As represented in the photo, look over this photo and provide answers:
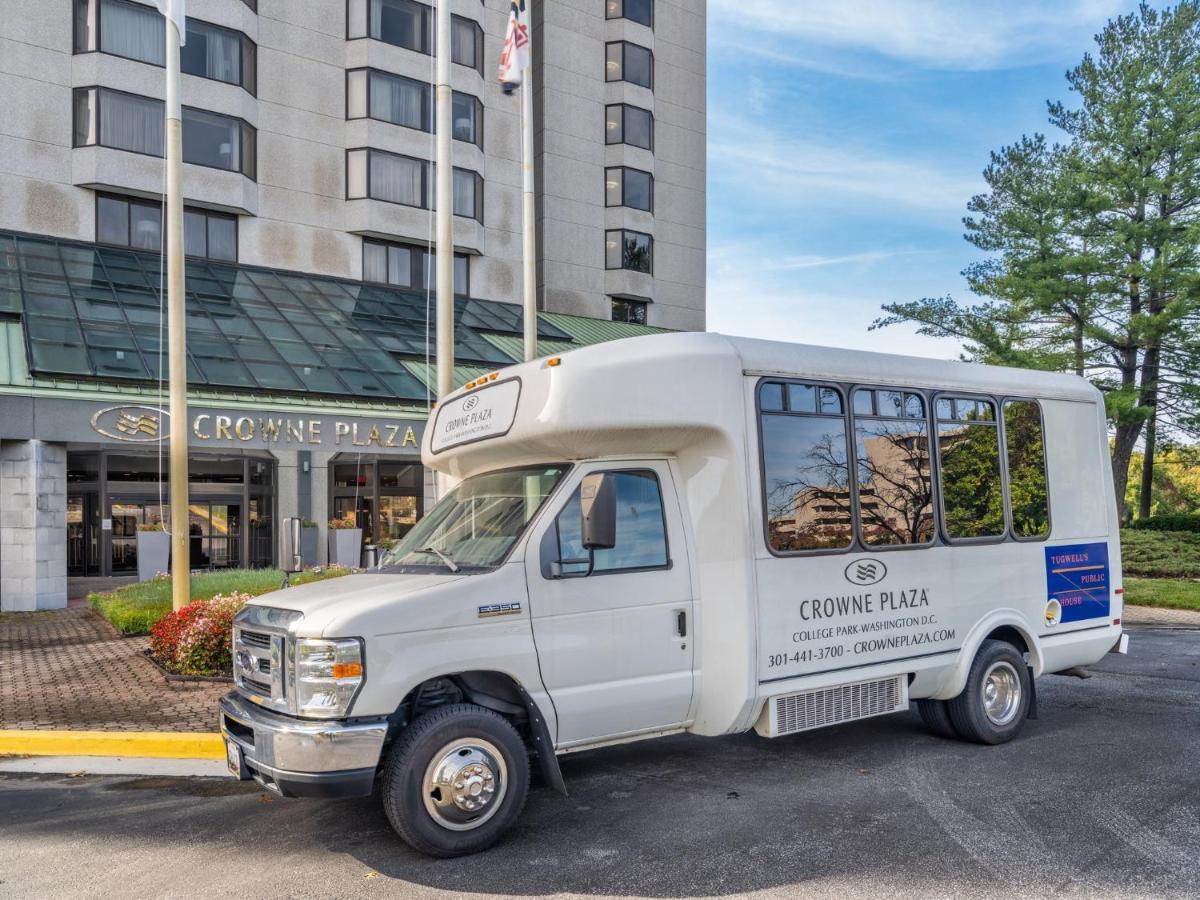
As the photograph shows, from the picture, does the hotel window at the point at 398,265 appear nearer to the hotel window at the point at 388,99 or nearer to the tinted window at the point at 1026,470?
the hotel window at the point at 388,99

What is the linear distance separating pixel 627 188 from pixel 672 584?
32.3 m

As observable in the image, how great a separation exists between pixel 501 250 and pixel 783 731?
91.7ft

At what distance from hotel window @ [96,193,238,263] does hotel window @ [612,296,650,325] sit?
14.2 metres

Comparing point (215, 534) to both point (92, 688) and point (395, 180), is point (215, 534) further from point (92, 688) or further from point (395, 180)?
point (92, 688)

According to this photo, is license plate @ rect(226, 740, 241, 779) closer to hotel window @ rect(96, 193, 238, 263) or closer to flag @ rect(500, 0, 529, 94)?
flag @ rect(500, 0, 529, 94)

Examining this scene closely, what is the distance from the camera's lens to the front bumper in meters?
5.10

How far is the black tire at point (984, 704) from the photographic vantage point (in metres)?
7.58

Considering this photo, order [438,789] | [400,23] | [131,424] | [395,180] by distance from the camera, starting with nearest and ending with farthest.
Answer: [438,789]
[131,424]
[395,180]
[400,23]

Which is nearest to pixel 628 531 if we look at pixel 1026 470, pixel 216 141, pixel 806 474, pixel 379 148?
pixel 806 474

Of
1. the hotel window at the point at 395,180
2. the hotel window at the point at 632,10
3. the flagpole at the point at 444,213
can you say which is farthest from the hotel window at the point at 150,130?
the hotel window at the point at 632,10

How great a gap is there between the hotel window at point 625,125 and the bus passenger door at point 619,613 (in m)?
32.7

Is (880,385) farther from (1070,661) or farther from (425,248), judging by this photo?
(425,248)

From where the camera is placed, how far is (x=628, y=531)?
20.2 ft

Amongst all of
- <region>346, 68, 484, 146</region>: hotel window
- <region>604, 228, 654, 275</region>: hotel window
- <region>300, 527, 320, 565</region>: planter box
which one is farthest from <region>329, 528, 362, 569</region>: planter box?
<region>604, 228, 654, 275</region>: hotel window
